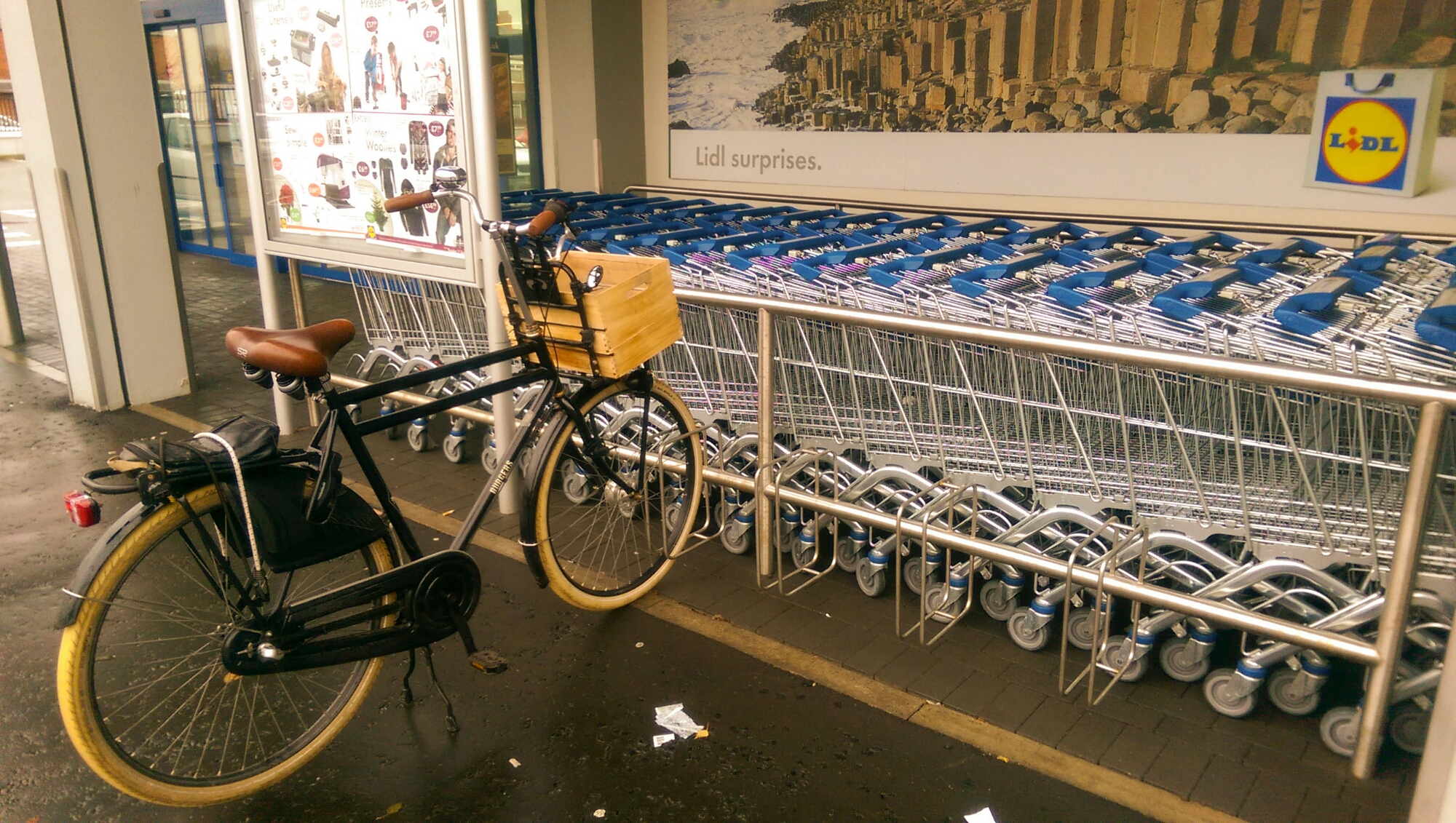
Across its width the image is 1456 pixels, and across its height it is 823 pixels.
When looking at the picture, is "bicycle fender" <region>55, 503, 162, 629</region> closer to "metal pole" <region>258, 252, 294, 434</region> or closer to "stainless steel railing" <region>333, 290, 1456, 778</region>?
"stainless steel railing" <region>333, 290, 1456, 778</region>

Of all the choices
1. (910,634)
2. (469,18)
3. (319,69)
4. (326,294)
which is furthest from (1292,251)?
(326,294)

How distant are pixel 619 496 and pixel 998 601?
1.39 meters

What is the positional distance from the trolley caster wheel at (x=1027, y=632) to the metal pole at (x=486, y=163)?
1868 mm

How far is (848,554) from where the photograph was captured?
3.89 meters

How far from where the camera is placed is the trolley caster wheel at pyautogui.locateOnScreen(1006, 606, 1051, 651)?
129 inches

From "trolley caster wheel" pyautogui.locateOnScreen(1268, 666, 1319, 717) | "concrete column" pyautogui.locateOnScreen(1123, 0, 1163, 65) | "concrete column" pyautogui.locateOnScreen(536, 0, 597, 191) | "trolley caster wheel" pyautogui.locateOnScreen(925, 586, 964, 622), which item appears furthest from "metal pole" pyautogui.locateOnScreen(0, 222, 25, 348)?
"trolley caster wheel" pyautogui.locateOnScreen(1268, 666, 1319, 717)

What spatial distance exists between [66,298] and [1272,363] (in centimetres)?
623

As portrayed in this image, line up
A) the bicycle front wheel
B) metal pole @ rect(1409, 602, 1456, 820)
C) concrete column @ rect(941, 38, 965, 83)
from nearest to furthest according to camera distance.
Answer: metal pole @ rect(1409, 602, 1456, 820) → the bicycle front wheel → concrete column @ rect(941, 38, 965, 83)

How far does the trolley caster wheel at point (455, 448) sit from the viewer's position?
5.11 metres

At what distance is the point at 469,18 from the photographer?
3.80m

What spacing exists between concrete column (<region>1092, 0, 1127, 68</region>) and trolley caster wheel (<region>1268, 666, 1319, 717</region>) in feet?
12.2

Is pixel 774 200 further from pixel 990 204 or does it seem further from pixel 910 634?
pixel 910 634

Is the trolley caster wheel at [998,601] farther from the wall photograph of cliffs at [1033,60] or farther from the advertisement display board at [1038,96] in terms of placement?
the wall photograph of cliffs at [1033,60]

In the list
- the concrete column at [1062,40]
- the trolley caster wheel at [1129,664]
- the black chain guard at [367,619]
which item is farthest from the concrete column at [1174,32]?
the black chain guard at [367,619]
